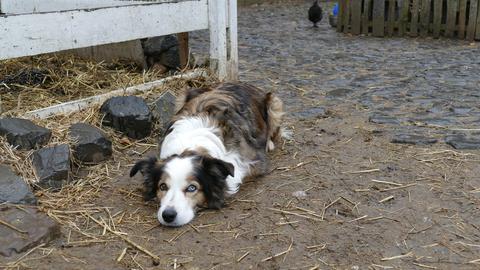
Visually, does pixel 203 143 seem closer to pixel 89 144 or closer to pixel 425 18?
pixel 89 144

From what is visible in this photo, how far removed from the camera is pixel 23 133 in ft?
16.0

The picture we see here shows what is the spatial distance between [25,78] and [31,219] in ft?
11.9

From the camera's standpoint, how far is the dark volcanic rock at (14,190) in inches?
162

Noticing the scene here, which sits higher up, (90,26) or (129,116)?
(90,26)

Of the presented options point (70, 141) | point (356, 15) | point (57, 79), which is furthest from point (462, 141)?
point (356, 15)

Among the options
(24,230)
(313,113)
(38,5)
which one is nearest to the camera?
(24,230)

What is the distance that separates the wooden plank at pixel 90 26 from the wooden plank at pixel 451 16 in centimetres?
581

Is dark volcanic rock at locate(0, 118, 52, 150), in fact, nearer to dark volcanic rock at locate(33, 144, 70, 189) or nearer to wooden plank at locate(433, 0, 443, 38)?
dark volcanic rock at locate(33, 144, 70, 189)

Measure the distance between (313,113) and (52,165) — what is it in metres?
3.04

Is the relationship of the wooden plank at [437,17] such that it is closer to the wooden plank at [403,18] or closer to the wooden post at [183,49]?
the wooden plank at [403,18]

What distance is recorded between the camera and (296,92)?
758 cm

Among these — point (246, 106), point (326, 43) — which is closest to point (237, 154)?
point (246, 106)

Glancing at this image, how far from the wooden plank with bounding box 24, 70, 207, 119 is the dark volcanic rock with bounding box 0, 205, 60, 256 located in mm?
1764

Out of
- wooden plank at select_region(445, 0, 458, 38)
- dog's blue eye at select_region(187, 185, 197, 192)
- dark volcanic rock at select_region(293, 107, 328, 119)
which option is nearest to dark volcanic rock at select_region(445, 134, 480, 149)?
dark volcanic rock at select_region(293, 107, 328, 119)
